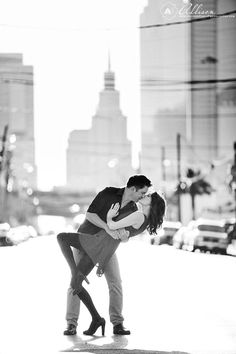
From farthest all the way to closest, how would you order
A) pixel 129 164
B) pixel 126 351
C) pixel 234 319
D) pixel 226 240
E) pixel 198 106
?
1. pixel 129 164
2. pixel 198 106
3. pixel 226 240
4. pixel 234 319
5. pixel 126 351

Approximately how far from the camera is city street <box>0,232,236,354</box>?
11328 mm

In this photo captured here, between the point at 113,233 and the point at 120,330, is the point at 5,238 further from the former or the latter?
the point at 113,233

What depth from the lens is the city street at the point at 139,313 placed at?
11328 millimetres

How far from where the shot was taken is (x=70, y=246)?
11812 millimetres

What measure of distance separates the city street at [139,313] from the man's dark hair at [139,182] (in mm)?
1632

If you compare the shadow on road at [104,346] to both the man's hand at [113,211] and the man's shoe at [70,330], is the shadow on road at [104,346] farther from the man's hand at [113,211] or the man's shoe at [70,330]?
the man's hand at [113,211]

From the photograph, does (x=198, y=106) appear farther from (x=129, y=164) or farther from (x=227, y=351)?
(x=227, y=351)

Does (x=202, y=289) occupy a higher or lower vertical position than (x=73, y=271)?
lower

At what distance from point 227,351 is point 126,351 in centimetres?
101

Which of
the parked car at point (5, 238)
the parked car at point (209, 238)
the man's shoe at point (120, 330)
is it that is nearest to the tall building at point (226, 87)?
the parked car at point (5, 238)

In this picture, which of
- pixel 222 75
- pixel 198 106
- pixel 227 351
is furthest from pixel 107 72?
pixel 198 106

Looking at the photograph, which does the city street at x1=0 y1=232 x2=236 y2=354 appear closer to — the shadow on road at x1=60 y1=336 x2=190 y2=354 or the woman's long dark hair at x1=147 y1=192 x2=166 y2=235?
the shadow on road at x1=60 y1=336 x2=190 y2=354

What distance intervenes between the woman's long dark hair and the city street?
1.22 meters

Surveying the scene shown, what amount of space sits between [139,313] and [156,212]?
13.0 ft
